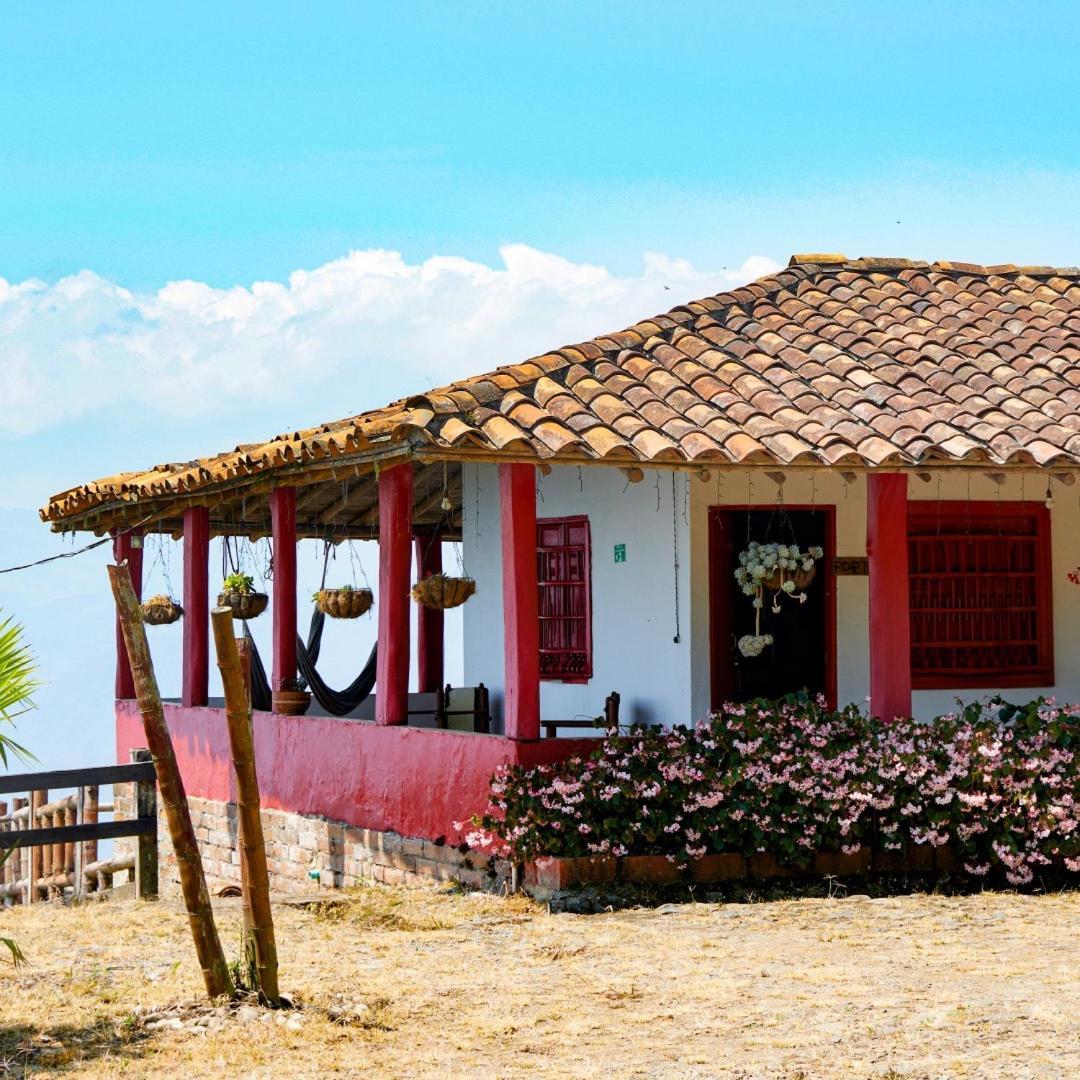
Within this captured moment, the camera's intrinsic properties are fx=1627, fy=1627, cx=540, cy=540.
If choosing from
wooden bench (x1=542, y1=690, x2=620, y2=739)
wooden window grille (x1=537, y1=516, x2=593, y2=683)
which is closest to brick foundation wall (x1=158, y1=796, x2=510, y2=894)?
wooden bench (x1=542, y1=690, x2=620, y2=739)

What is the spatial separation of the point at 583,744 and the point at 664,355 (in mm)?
3287

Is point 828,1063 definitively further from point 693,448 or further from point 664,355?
point 664,355

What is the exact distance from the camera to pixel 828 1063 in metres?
6.19

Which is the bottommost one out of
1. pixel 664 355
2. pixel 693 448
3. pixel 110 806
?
pixel 110 806

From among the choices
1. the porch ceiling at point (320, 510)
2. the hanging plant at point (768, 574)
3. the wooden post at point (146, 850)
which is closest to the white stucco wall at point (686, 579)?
the hanging plant at point (768, 574)

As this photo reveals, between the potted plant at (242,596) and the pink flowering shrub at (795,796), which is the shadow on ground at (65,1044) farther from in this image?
the potted plant at (242,596)

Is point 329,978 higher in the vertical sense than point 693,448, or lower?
lower

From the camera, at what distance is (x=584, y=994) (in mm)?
7516

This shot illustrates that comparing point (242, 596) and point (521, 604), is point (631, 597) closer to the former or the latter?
point (521, 604)

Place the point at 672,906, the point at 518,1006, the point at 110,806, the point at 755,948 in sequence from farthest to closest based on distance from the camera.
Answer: the point at 110,806 → the point at 672,906 → the point at 755,948 → the point at 518,1006

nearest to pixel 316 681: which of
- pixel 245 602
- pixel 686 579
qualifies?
pixel 245 602

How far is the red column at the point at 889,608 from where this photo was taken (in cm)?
1104

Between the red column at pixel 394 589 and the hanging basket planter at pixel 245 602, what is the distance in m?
4.37

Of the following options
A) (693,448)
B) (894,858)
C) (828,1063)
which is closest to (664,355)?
(693,448)
